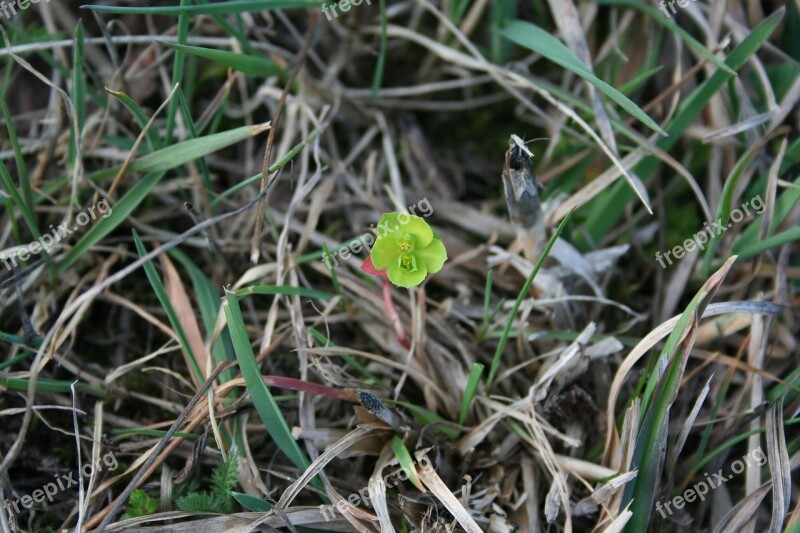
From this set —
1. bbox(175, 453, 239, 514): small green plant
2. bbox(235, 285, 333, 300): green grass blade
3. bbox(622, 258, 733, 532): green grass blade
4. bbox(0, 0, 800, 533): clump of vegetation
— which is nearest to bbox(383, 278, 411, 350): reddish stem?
bbox(0, 0, 800, 533): clump of vegetation

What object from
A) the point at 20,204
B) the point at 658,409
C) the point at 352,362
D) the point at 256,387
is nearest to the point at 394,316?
the point at 352,362

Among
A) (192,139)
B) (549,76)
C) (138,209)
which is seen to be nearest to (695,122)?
(549,76)

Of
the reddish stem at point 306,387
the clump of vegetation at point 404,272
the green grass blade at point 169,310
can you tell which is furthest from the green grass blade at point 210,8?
the reddish stem at point 306,387

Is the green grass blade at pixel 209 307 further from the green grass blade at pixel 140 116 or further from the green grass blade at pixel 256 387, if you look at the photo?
the green grass blade at pixel 140 116

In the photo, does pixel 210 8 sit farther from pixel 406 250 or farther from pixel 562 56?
pixel 562 56

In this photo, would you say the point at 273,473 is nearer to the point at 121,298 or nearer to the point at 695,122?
the point at 121,298

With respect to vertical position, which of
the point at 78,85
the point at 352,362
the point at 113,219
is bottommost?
the point at 352,362
